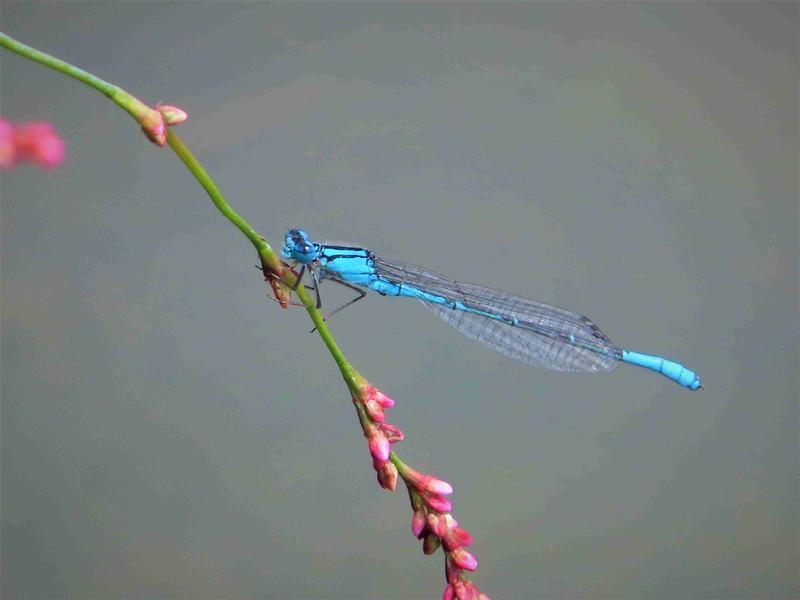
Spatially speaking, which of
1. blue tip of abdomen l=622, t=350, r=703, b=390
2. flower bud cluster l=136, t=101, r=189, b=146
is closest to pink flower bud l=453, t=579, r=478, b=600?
flower bud cluster l=136, t=101, r=189, b=146

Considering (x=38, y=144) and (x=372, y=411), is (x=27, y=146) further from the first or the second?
(x=372, y=411)

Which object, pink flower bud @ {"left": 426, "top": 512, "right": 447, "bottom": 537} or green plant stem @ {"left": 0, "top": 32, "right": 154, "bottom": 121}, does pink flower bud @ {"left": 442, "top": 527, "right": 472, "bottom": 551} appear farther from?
green plant stem @ {"left": 0, "top": 32, "right": 154, "bottom": 121}

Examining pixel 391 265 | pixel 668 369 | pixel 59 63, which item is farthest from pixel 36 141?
pixel 668 369

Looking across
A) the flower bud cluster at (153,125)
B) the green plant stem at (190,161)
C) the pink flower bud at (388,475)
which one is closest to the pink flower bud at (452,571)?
the pink flower bud at (388,475)

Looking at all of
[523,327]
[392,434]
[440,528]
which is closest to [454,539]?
[440,528]

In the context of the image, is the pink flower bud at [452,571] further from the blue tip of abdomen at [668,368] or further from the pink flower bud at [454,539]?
the blue tip of abdomen at [668,368]

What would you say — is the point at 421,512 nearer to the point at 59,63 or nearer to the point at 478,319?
the point at 59,63
